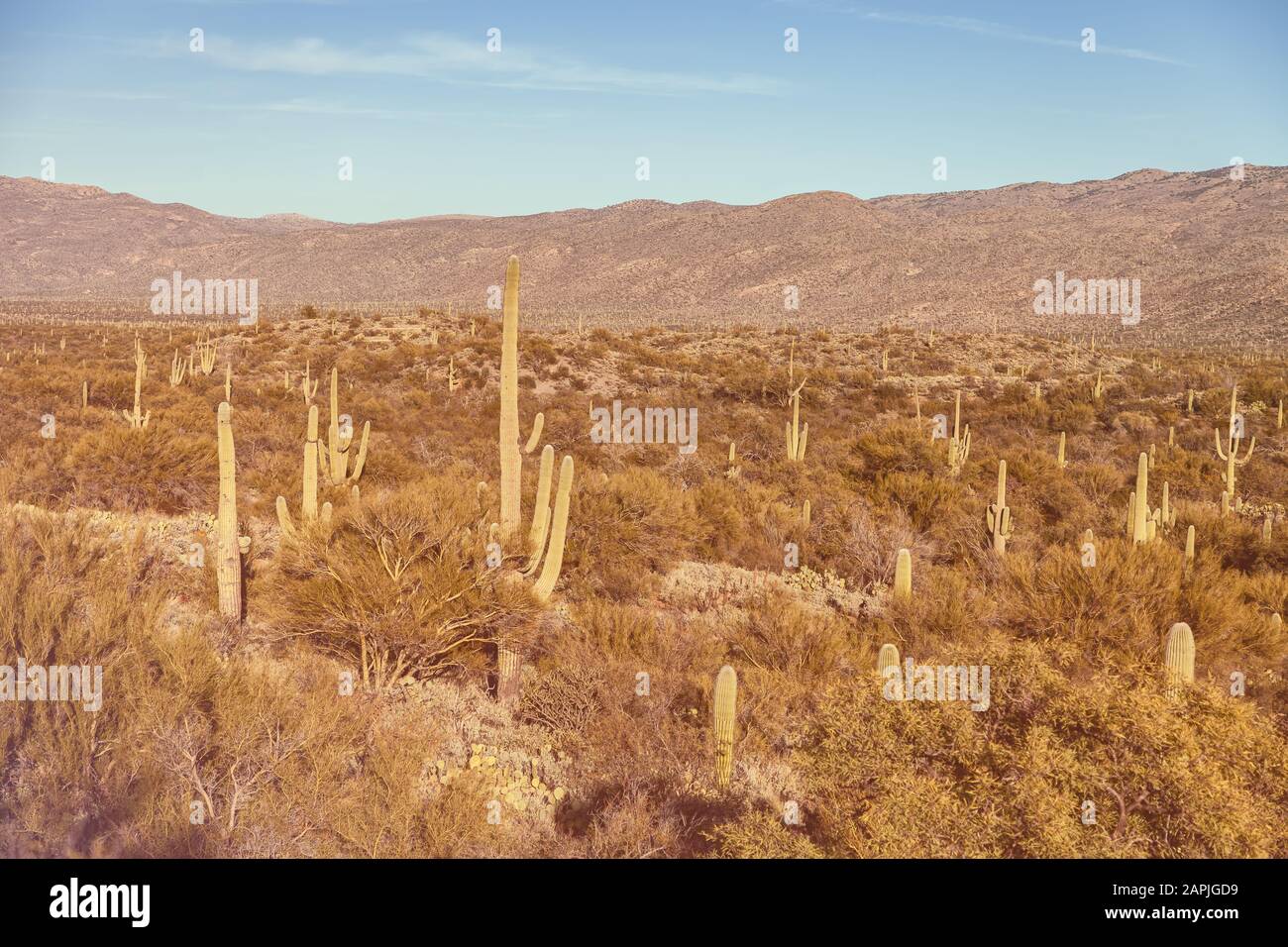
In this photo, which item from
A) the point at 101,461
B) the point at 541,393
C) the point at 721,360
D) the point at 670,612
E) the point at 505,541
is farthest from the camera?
the point at 721,360

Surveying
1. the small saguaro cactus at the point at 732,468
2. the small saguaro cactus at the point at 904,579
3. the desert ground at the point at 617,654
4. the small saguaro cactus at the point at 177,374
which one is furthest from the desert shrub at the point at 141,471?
the small saguaro cactus at the point at 904,579

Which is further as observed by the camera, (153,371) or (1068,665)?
(153,371)

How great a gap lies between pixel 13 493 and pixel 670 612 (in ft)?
31.0

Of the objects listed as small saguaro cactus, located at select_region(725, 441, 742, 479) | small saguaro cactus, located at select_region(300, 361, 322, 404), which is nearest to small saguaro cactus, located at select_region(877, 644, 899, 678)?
small saguaro cactus, located at select_region(725, 441, 742, 479)

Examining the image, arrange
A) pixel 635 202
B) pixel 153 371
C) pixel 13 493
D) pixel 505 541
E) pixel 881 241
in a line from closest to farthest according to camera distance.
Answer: pixel 505 541, pixel 13 493, pixel 153 371, pixel 881 241, pixel 635 202

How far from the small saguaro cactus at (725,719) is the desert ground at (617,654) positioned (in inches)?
0.9

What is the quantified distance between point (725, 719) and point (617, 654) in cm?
159

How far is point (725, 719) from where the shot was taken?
609 cm

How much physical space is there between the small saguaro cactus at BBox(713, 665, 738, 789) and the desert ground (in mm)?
24

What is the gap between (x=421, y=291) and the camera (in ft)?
350

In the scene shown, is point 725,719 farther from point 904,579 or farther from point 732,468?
point 732,468

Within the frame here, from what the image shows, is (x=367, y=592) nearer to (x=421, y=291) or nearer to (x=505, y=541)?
(x=505, y=541)
